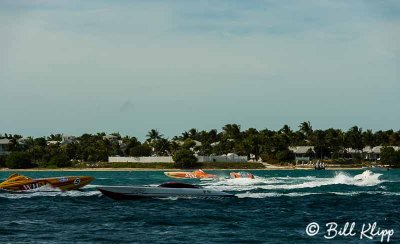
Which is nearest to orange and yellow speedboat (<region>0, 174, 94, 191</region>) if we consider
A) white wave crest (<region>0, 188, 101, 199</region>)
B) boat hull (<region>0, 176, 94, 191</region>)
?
boat hull (<region>0, 176, 94, 191</region>)

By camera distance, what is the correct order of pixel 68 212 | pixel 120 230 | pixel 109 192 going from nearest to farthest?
pixel 120 230
pixel 68 212
pixel 109 192

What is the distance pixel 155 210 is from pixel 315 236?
59.4 feet

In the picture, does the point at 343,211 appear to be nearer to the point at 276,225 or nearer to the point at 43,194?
the point at 276,225

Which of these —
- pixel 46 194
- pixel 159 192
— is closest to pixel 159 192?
pixel 159 192

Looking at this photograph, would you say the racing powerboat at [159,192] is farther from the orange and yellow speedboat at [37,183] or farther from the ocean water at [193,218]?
the orange and yellow speedboat at [37,183]

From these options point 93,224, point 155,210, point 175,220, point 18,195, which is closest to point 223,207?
point 155,210

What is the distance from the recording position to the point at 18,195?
A: 7356cm

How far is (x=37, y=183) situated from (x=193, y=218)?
28756 millimetres

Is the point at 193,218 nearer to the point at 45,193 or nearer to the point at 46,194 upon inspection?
the point at 46,194
